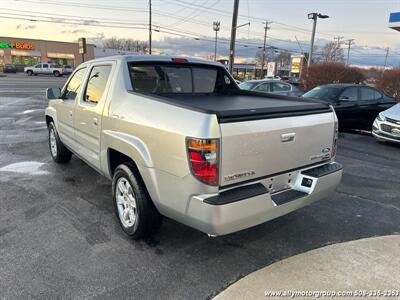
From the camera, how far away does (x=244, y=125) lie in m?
2.79

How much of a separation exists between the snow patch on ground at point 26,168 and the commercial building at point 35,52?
6406 centimetres

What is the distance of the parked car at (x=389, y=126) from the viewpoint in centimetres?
851

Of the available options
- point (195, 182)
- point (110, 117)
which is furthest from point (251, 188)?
point (110, 117)

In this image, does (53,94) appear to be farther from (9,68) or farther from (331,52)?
(331,52)

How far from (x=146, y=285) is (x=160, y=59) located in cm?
274

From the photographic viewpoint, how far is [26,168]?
6.07m

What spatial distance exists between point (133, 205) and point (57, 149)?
3.21m

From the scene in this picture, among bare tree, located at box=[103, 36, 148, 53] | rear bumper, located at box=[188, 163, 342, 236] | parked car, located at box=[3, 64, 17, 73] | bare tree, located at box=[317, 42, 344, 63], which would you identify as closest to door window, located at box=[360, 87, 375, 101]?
rear bumper, located at box=[188, 163, 342, 236]

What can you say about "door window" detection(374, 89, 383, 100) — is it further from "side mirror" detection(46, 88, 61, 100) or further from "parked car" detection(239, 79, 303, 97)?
"side mirror" detection(46, 88, 61, 100)

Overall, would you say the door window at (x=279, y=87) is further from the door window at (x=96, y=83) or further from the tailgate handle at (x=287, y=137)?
the tailgate handle at (x=287, y=137)

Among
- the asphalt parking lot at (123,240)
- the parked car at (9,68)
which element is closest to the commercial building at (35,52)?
the parked car at (9,68)

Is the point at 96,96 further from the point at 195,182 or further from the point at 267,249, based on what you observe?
the point at 267,249

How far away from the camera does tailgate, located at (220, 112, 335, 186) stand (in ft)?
8.92

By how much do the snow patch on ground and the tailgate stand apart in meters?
4.23
